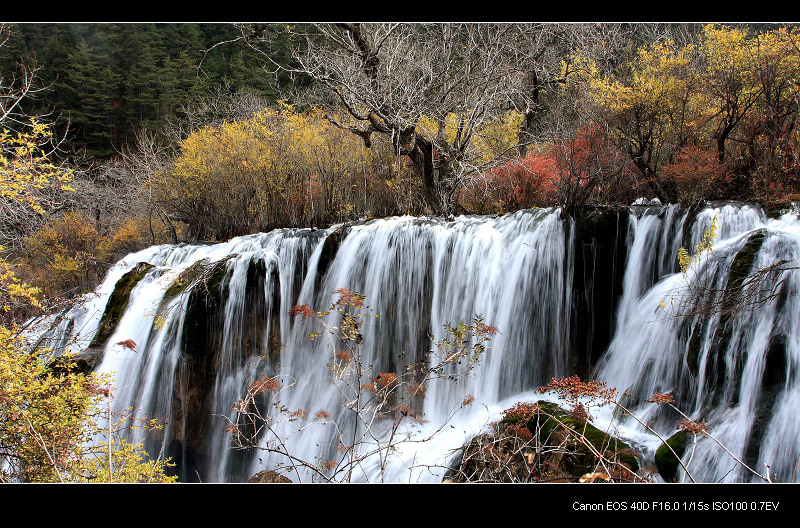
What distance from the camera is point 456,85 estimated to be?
11586mm

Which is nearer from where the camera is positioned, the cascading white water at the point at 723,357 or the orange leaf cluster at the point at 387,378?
the cascading white water at the point at 723,357

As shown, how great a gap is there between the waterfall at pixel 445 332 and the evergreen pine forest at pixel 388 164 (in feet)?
4.32

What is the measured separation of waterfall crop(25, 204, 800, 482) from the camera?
185 inches

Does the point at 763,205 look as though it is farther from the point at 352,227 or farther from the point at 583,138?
the point at 352,227

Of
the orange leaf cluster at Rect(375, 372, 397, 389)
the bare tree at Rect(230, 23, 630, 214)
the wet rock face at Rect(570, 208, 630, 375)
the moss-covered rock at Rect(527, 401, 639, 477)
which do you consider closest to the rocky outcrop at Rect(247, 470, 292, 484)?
the orange leaf cluster at Rect(375, 372, 397, 389)

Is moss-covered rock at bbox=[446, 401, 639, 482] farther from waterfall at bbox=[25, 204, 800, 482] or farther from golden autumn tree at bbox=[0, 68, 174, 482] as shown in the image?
golden autumn tree at bbox=[0, 68, 174, 482]

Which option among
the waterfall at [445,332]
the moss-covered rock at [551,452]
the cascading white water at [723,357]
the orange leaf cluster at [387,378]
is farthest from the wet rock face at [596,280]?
the orange leaf cluster at [387,378]

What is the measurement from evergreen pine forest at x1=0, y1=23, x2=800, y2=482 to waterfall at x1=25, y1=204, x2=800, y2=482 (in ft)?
4.32

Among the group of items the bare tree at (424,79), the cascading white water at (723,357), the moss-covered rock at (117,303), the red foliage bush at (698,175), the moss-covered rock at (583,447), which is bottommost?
the moss-covered rock at (117,303)

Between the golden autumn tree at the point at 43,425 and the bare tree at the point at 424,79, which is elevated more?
the bare tree at the point at 424,79

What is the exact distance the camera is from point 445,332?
793 cm

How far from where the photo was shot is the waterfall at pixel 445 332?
15.4 feet

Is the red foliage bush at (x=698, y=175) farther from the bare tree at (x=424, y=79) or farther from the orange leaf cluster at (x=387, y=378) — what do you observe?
the orange leaf cluster at (x=387, y=378)
